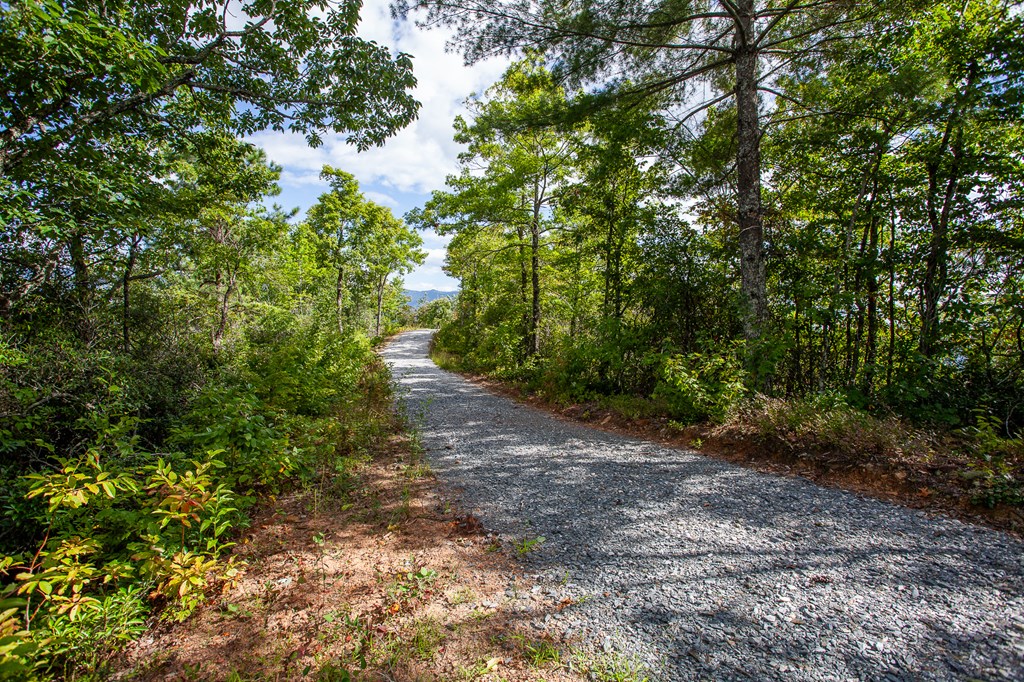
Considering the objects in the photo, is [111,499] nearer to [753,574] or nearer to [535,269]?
[753,574]

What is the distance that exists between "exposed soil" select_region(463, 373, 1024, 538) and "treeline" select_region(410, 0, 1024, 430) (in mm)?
602

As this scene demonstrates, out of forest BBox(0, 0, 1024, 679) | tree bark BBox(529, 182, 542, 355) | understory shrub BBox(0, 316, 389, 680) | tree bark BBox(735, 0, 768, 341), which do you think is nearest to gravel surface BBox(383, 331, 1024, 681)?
forest BBox(0, 0, 1024, 679)

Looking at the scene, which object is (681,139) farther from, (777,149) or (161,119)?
(161,119)

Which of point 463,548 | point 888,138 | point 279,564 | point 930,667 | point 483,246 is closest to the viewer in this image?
point 930,667

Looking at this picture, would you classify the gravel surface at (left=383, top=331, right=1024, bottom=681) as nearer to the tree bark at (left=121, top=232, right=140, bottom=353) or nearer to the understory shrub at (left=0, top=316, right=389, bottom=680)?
the understory shrub at (left=0, top=316, right=389, bottom=680)

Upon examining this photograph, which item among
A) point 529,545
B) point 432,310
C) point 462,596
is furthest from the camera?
point 432,310

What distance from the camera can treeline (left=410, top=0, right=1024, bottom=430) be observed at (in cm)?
553

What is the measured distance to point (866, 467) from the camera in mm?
4375

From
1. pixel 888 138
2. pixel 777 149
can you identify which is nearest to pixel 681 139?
pixel 777 149

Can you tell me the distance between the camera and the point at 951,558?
2902 mm

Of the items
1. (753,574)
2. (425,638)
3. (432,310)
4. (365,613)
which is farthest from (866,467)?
(432,310)

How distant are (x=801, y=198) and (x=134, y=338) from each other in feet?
38.2

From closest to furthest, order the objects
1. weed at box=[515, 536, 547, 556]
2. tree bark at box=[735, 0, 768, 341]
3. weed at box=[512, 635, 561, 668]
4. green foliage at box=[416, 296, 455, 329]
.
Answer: weed at box=[512, 635, 561, 668], weed at box=[515, 536, 547, 556], tree bark at box=[735, 0, 768, 341], green foliage at box=[416, 296, 455, 329]

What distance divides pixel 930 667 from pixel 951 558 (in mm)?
1430
